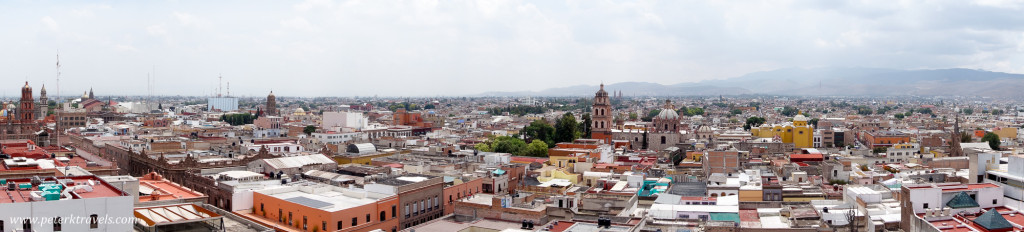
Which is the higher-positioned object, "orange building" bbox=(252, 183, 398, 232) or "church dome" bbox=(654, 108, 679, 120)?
"church dome" bbox=(654, 108, 679, 120)

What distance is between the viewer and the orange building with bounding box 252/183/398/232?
84.1 ft

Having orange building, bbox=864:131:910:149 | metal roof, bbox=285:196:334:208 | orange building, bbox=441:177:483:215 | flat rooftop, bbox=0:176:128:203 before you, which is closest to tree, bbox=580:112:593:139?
orange building, bbox=864:131:910:149

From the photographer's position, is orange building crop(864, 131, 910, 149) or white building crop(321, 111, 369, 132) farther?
white building crop(321, 111, 369, 132)

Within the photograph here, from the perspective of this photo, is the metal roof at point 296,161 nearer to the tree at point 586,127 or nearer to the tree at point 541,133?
the tree at point 541,133

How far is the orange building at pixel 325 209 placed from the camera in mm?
25641

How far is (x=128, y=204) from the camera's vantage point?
59.6 ft

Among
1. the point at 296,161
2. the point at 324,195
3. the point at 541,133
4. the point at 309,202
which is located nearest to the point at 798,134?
the point at 541,133

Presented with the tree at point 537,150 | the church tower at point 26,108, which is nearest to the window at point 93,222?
the tree at point 537,150

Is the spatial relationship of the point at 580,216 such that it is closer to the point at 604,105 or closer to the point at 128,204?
the point at 128,204

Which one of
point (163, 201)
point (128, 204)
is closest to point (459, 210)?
point (163, 201)

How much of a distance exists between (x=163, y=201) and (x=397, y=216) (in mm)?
7990

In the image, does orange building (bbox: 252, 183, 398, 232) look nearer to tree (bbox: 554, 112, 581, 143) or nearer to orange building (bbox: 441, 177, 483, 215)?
orange building (bbox: 441, 177, 483, 215)

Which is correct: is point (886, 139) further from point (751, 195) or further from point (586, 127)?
point (751, 195)

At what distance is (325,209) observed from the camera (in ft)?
84.4
